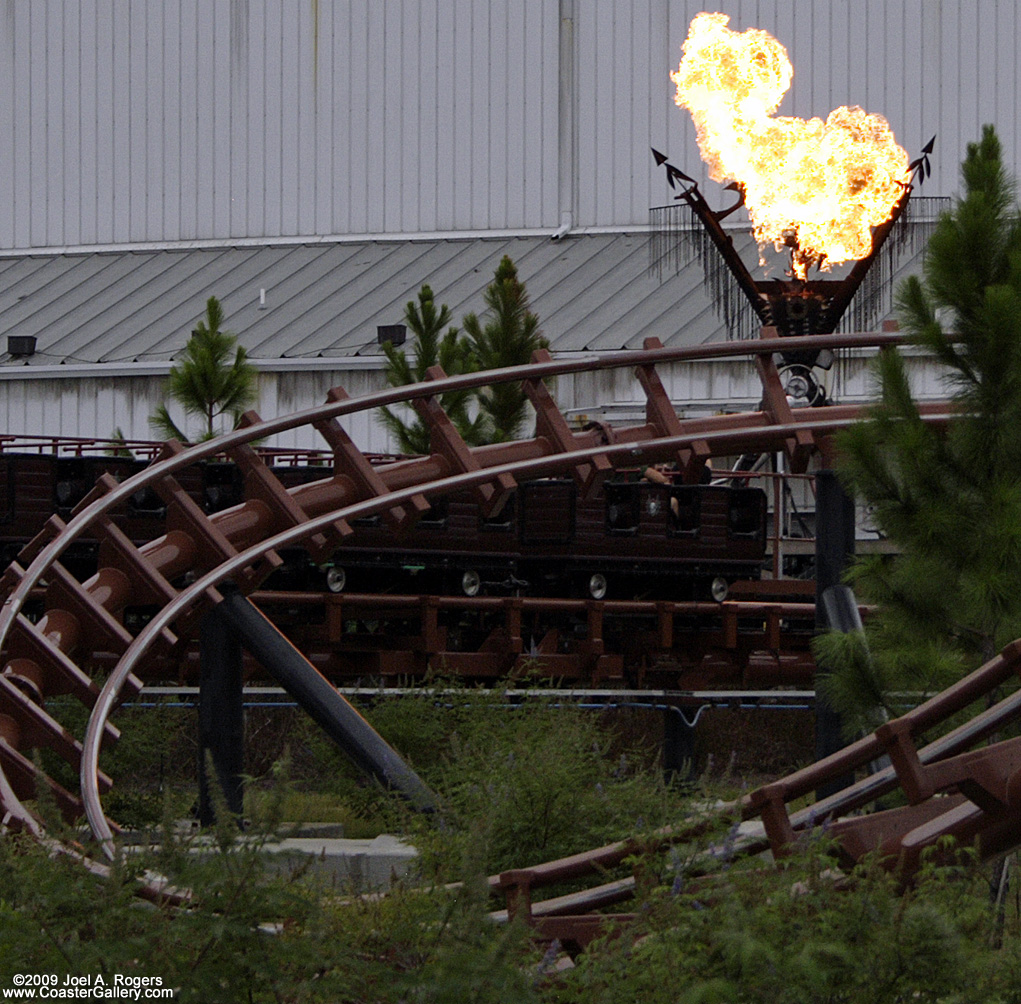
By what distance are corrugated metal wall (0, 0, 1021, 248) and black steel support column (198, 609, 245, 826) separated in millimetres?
18171

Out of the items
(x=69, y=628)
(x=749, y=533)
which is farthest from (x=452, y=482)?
(x=749, y=533)

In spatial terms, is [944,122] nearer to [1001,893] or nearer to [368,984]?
[1001,893]

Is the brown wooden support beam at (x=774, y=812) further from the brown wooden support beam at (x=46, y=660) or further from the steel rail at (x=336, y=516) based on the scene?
the brown wooden support beam at (x=46, y=660)

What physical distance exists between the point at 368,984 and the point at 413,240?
25.0 m

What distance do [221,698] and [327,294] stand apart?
1818 cm

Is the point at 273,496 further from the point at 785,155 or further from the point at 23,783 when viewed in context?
the point at 785,155

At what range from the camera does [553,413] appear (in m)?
9.95

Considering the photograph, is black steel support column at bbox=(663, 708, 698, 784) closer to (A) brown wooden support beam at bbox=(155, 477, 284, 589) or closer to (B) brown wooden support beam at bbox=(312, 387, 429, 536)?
(B) brown wooden support beam at bbox=(312, 387, 429, 536)

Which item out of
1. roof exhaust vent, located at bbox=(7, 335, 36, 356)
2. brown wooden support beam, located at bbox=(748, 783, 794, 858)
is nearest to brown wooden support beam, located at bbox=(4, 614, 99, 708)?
brown wooden support beam, located at bbox=(748, 783, 794, 858)

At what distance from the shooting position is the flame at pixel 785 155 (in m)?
12.5

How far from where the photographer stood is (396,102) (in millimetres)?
28250

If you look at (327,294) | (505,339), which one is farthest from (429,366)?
(327,294)

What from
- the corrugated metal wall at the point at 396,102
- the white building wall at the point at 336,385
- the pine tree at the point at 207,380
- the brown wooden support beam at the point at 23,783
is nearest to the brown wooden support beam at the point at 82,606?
the brown wooden support beam at the point at 23,783

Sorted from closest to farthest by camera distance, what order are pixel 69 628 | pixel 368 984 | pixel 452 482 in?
pixel 368 984
pixel 69 628
pixel 452 482
